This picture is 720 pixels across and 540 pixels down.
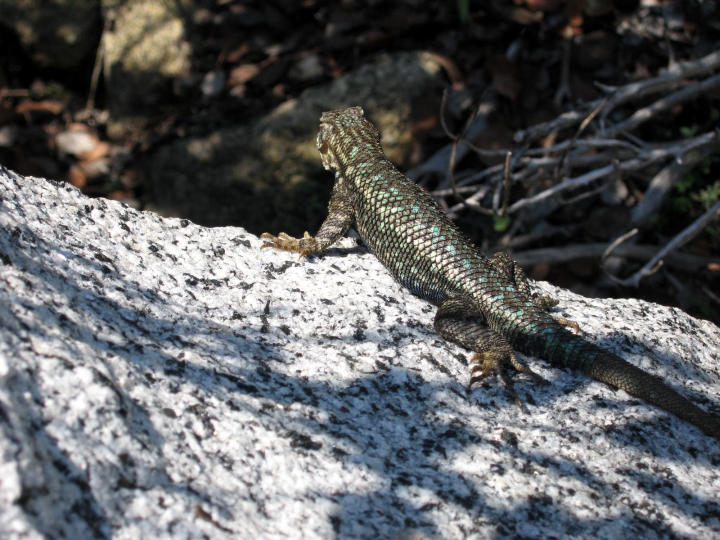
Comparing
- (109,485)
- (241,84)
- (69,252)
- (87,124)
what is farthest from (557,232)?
(87,124)

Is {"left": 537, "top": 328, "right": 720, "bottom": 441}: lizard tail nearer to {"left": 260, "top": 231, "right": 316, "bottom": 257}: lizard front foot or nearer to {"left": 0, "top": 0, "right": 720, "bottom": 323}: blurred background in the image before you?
{"left": 260, "top": 231, "right": 316, "bottom": 257}: lizard front foot

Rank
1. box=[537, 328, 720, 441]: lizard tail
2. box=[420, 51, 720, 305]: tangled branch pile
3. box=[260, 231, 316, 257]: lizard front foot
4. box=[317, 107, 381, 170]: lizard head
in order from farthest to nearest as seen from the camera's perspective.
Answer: box=[420, 51, 720, 305]: tangled branch pile < box=[317, 107, 381, 170]: lizard head < box=[260, 231, 316, 257]: lizard front foot < box=[537, 328, 720, 441]: lizard tail

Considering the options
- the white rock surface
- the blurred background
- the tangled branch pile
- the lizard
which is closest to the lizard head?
the lizard

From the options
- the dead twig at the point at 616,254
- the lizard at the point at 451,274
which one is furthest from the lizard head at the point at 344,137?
the dead twig at the point at 616,254

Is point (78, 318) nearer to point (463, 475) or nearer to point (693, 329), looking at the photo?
point (463, 475)

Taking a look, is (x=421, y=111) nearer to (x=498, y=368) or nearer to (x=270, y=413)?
(x=498, y=368)

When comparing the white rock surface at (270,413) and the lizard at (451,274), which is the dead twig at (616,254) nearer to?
the lizard at (451,274)

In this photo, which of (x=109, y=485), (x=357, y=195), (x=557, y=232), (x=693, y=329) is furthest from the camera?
(x=557, y=232)
